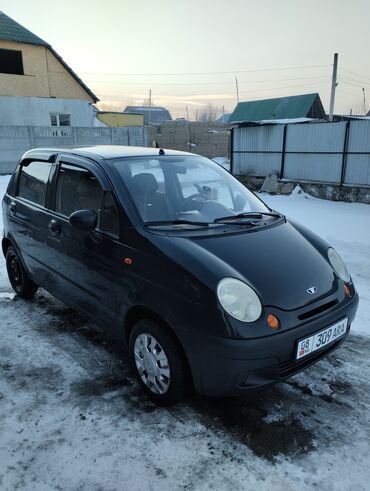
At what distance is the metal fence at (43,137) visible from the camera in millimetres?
19156

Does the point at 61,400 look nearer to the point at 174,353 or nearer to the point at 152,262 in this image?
the point at 174,353

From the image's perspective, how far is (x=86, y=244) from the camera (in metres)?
3.19

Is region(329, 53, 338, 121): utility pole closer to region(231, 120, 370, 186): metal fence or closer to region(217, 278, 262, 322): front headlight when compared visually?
region(231, 120, 370, 186): metal fence

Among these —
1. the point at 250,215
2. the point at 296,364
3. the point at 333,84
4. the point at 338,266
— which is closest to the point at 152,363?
the point at 296,364

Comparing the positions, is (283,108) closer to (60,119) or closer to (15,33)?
(60,119)

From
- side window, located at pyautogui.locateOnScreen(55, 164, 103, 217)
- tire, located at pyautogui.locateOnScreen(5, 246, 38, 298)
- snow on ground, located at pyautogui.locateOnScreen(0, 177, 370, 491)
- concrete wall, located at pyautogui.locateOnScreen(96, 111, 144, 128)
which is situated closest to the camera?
snow on ground, located at pyautogui.locateOnScreen(0, 177, 370, 491)

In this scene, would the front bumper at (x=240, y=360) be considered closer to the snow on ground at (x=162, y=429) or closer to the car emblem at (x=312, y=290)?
the car emblem at (x=312, y=290)

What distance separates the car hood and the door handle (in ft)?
4.49

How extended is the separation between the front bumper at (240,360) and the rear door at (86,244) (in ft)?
2.70

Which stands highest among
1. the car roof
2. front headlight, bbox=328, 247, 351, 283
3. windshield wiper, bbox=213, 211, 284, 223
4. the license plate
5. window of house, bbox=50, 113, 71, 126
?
window of house, bbox=50, 113, 71, 126

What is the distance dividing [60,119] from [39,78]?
265cm

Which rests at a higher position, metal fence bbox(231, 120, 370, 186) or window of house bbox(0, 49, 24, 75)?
window of house bbox(0, 49, 24, 75)

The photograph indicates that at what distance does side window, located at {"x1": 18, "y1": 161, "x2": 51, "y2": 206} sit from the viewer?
3889 millimetres

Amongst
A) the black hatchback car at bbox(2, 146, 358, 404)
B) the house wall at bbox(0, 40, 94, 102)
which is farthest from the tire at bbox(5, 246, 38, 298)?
the house wall at bbox(0, 40, 94, 102)
